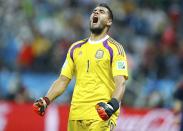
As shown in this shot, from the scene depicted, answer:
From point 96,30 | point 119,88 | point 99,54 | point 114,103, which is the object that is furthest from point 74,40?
point 114,103

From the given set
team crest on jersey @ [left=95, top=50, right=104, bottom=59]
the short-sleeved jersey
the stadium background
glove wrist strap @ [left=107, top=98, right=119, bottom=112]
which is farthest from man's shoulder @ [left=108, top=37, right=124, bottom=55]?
the stadium background

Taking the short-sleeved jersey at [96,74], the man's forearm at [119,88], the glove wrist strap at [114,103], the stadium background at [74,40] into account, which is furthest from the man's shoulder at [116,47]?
the stadium background at [74,40]

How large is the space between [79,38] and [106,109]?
10.6 meters

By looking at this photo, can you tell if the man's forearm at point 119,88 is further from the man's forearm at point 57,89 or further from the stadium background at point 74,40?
the stadium background at point 74,40

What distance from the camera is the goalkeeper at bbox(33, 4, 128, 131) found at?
A: 8773mm

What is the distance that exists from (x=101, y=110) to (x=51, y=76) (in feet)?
29.9

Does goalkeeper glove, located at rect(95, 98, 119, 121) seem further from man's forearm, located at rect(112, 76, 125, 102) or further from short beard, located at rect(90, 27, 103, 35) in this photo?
short beard, located at rect(90, 27, 103, 35)

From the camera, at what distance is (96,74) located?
891 centimetres

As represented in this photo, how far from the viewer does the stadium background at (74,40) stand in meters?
16.9

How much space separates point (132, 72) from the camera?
17906mm

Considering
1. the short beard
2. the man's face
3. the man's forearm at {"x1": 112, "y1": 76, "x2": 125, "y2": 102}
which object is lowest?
the man's forearm at {"x1": 112, "y1": 76, "x2": 125, "y2": 102}

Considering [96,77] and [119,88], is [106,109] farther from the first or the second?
[96,77]

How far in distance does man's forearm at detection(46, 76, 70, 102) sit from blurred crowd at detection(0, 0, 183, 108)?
6.89 meters

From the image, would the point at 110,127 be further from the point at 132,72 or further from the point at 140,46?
the point at 140,46
